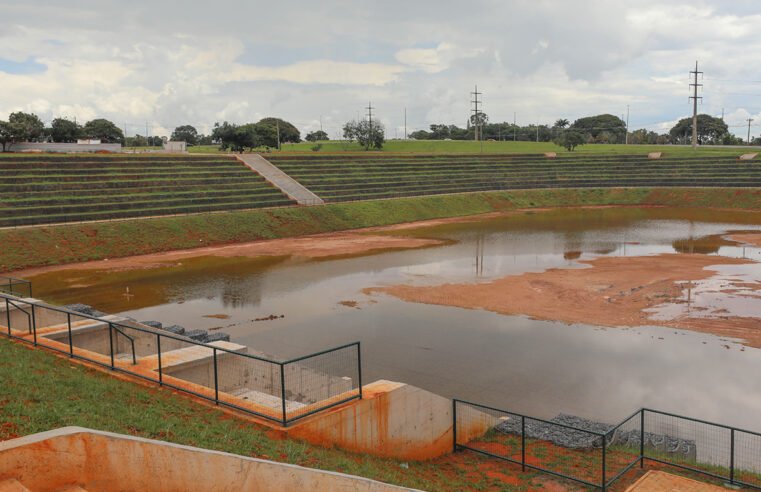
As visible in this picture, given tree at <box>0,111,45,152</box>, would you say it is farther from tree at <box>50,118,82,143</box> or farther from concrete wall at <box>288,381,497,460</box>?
concrete wall at <box>288,381,497,460</box>

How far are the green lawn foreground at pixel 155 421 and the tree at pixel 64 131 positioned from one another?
97118 mm

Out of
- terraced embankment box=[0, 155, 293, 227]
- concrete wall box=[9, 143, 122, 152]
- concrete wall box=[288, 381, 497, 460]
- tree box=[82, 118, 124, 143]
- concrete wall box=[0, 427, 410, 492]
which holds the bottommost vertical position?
concrete wall box=[288, 381, 497, 460]

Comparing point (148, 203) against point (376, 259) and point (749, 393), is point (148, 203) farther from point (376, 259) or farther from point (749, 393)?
point (749, 393)

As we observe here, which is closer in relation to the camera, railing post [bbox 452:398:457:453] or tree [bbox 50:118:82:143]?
railing post [bbox 452:398:457:453]

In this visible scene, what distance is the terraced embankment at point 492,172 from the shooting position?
74188mm

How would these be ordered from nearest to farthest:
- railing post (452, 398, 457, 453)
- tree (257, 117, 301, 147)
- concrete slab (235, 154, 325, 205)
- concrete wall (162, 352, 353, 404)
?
railing post (452, 398, 457, 453)
concrete wall (162, 352, 353, 404)
concrete slab (235, 154, 325, 205)
tree (257, 117, 301, 147)

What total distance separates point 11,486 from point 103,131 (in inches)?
4621

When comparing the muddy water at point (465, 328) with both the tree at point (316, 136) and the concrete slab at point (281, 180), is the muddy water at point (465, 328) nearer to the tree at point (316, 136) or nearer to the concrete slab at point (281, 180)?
the concrete slab at point (281, 180)

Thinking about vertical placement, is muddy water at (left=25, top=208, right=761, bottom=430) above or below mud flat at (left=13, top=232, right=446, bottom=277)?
below

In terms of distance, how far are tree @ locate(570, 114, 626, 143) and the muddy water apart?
136243mm

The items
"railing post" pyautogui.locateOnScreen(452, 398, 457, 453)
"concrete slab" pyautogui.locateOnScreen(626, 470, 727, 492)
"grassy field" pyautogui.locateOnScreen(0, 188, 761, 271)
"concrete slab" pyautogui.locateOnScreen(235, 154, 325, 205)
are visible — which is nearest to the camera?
"concrete slab" pyautogui.locateOnScreen(626, 470, 727, 492)

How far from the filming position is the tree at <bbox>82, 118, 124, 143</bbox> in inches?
4380

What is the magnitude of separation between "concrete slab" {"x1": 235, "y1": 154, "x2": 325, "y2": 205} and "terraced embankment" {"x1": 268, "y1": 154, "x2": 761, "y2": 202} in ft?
4.12

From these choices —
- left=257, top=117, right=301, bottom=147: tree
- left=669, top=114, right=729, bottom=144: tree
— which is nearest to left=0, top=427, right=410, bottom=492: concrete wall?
left=257, top=117, right=301, bottom=147: tree
